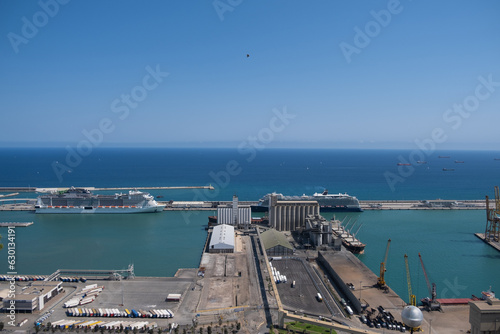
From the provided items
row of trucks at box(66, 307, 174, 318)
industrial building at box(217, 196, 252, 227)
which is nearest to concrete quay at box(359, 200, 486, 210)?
industrial building at box(217, 196, 252, 227)

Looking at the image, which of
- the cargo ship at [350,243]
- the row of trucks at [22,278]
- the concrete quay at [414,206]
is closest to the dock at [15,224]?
the row of trucks at [22,278]

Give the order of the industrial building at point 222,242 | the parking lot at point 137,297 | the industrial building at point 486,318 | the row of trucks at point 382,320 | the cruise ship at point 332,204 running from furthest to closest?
the cruise ship at point 332,204 < the industrial building at point 222,242 < the parking lot at point 137,297 < the row of trucks at point 382,320 < the industrial building at point 486,318

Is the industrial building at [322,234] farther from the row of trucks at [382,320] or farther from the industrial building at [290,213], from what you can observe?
the row of trucks at [382,320]

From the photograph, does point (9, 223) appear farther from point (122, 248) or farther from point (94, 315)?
point (94, 315)

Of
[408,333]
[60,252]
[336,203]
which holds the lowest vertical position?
[408,333]

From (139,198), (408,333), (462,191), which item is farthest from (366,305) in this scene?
(462,191)

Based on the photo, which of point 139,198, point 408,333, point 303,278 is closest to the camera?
point 408,333

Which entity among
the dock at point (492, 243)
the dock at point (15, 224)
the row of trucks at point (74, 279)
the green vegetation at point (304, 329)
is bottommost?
the green vegetation at point (304, 329)
